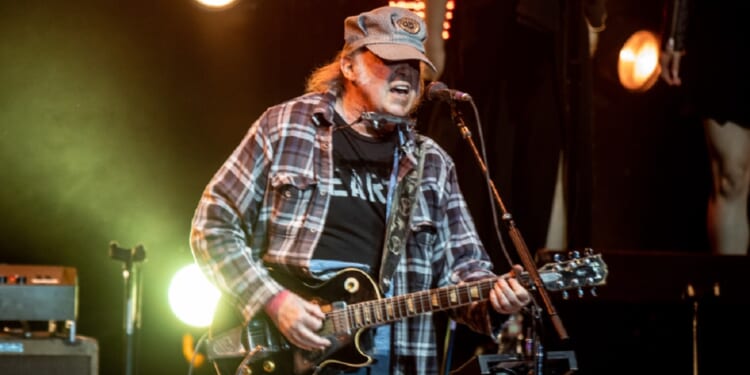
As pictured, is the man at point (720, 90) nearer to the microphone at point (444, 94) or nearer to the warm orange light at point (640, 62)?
the warm orange light at point (640, 62)

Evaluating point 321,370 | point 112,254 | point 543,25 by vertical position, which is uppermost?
point 543,25

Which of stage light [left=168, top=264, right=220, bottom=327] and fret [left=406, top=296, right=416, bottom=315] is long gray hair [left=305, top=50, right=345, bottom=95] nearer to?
fret [left=406, top=296, right=416, bottom=315]

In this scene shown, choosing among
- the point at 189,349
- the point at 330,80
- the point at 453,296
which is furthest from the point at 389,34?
the point at 189,349

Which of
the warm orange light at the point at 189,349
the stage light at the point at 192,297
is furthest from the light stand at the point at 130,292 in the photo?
the warm orange light at the point at 189,349

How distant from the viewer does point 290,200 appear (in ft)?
12.4

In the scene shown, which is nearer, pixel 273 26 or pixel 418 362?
pixel 418 362

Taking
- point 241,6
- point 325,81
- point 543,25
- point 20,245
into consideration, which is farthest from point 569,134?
point 20,245

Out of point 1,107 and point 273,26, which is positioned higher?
point 273,26

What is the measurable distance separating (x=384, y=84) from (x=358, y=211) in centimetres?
50

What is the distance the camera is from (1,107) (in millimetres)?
5293

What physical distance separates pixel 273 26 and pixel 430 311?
103 inches

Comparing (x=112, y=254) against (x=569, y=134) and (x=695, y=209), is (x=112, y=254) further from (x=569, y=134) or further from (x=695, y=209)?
(x=695, y=209)

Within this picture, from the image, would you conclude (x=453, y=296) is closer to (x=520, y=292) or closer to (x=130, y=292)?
(x=520, y=292)

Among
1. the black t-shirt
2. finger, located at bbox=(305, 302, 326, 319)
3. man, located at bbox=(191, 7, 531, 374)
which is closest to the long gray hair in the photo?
man, located at bbox=(191, 7, 531, 374)
